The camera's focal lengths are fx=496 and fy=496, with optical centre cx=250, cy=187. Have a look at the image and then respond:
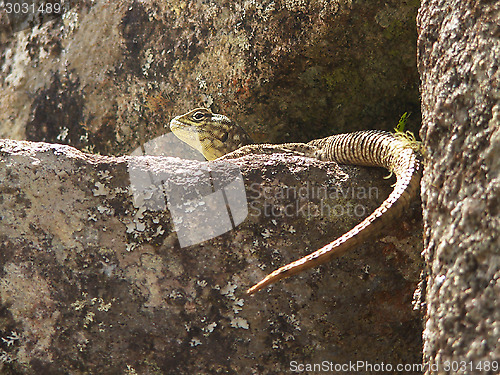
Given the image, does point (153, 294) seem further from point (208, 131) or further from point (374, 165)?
point (208, 131)

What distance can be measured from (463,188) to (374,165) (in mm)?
1120

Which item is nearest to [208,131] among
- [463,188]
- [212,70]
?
[212,70]

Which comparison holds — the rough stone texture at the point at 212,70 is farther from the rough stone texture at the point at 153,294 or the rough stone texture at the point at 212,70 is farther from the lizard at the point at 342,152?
the rough stone texture at the point at 153,294

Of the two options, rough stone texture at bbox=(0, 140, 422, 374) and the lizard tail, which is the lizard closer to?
the lizard tail

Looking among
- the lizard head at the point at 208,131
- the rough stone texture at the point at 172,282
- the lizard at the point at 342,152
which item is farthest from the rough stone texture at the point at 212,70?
the rough stone texture at the point at 172,282

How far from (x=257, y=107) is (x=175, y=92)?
0.73 m

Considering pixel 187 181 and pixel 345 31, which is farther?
pixel 345 31

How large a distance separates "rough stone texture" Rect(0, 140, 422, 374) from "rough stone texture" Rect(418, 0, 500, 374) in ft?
2.28

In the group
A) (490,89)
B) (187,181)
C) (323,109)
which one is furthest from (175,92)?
(490,89)

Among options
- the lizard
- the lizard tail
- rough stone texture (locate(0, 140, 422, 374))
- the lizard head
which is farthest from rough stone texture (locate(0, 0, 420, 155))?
rough stone texture (locate(0, 140, 422, 374))

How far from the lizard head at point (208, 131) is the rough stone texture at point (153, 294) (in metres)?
1.43

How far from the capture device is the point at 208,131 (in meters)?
3.66

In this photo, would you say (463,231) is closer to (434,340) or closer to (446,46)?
(434,340)

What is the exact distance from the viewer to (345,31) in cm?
327
